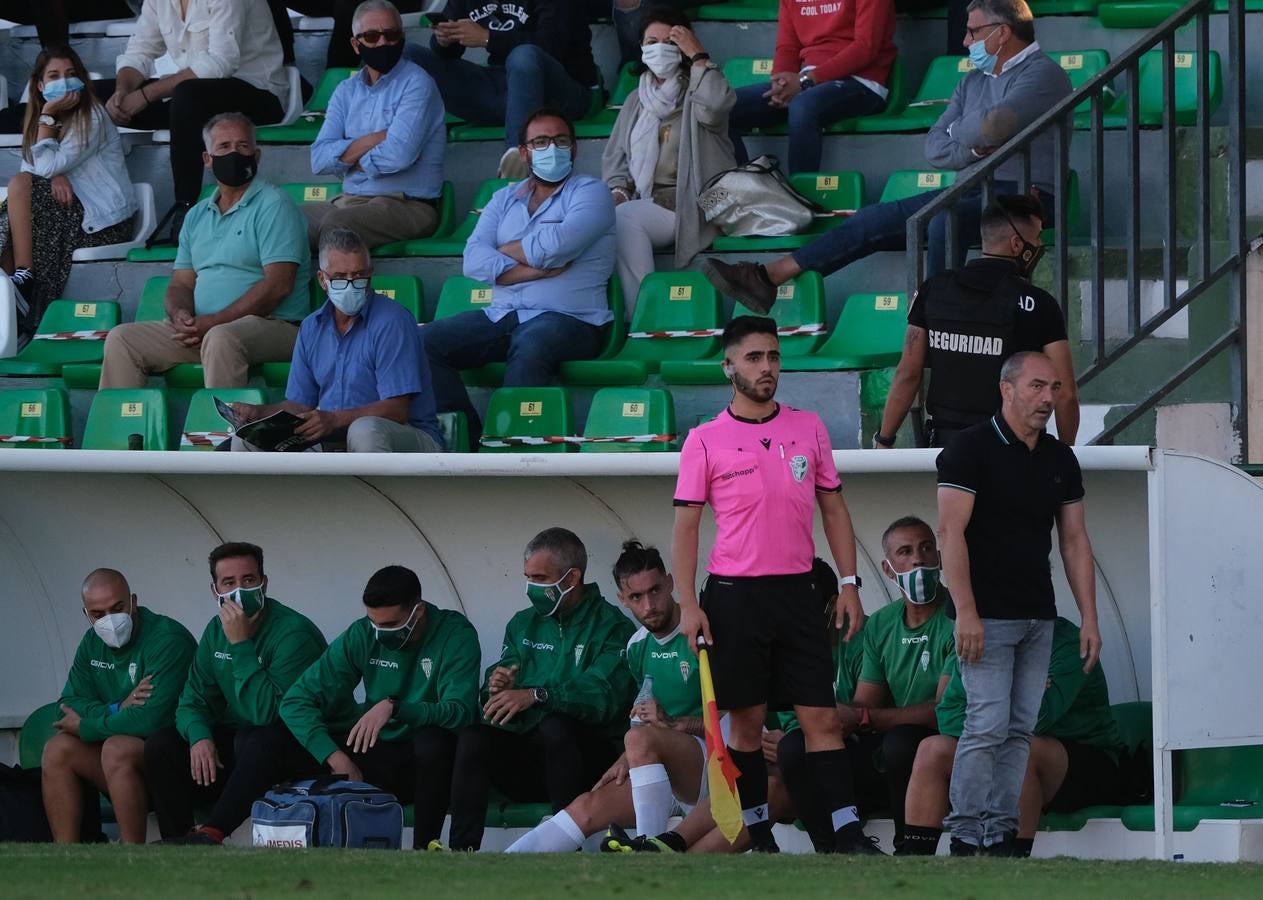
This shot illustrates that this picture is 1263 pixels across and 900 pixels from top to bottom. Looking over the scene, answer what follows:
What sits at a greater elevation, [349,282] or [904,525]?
[349,282]

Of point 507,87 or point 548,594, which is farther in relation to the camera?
point 507,87

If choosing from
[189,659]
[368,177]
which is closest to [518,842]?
[189,659]

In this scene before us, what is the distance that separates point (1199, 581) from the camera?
20.1 ft

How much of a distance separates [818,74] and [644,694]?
11.9 feet

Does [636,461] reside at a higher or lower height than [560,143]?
lower

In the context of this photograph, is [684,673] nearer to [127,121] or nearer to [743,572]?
[743,572]

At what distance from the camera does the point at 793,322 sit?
8367 mm

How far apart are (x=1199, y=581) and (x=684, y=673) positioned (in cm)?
170

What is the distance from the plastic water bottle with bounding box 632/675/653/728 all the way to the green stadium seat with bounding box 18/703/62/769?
248 cm

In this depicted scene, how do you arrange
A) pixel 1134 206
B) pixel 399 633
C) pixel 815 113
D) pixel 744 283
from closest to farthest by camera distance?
pixel 1134 206, pixel 399 633, pixel 744 283, pixel 815 113

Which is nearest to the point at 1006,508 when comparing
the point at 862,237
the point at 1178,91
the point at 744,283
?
the point at 744,283

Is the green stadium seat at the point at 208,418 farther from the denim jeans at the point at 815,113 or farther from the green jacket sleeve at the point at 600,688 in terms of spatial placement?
the denim jeans at the point at 815,113

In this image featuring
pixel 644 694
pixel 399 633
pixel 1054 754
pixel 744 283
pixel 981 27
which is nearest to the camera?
pixel 1054 754

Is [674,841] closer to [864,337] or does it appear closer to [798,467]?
[798,467]
